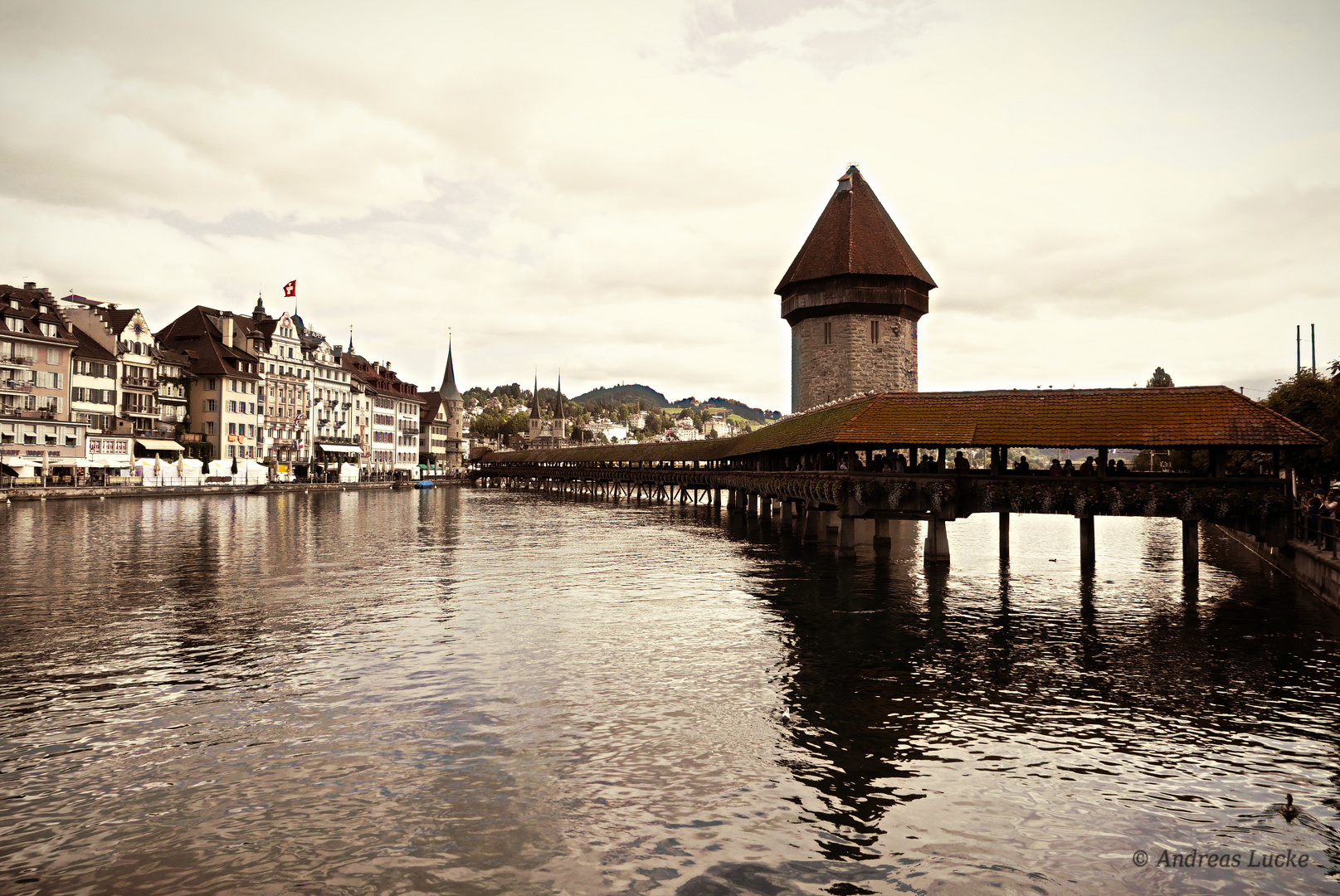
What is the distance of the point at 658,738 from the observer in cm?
1251

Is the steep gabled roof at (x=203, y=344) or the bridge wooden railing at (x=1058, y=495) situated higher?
the steep gabled roof at (x=203, y=344)

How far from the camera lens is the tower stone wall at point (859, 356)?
59000 millimetres

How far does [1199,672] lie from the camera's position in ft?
54.7

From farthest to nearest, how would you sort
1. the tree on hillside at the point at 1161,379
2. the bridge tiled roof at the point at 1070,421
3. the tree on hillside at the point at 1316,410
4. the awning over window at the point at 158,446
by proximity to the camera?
the tree on hillside at the point at 1161,379
the awning over window at the point at 158,446
the tree on hillside at the point at 1316,410
the bridge tiled roof at the point at 1070,421

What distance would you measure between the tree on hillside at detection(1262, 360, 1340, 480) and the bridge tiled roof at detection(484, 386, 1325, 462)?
5791 mm

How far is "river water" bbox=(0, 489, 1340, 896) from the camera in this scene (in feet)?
28.9

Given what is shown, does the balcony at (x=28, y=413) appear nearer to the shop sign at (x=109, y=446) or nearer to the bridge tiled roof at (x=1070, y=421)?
the shop sign at (x=109, y=446)

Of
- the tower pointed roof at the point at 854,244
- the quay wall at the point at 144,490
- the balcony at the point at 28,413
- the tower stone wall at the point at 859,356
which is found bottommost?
the quay wall at the point at 144,490

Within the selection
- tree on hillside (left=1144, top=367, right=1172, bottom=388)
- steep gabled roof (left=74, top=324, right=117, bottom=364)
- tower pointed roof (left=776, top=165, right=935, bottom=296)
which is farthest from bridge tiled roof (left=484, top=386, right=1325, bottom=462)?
tree on hillside (left=1144, top=367, right=1172, bottom=388)

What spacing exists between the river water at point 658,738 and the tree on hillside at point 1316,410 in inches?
377

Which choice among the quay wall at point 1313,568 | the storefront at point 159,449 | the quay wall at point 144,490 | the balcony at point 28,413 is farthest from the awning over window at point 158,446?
the quay wall at point 1313,568

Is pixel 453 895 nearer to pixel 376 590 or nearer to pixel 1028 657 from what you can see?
pixel 1028 657

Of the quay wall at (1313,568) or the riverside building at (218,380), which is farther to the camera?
the riverside building at (218,380)

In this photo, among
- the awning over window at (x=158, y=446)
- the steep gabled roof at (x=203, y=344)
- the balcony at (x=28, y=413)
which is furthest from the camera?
the steep gabled roof at (x=203, y=344)
